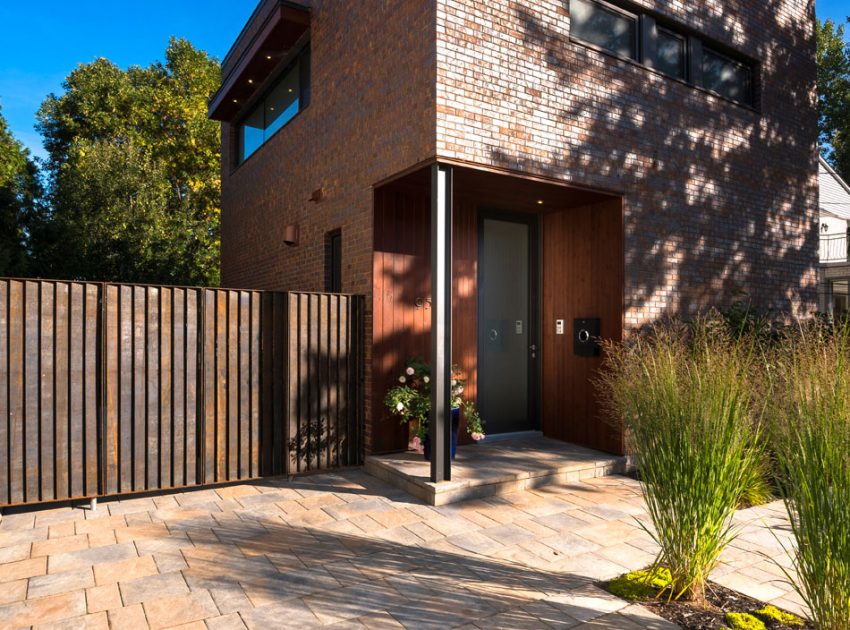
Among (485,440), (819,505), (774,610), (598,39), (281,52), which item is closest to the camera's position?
(819,505)

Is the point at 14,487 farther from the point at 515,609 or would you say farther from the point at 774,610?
the point at 774,610

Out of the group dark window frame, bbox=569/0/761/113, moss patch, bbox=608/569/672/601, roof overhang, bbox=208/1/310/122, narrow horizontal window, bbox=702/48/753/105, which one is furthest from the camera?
roof overhang, bbox=208/1/310/122

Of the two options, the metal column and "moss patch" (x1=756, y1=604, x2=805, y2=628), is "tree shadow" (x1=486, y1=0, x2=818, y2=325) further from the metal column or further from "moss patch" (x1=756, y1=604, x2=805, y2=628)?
"moss patch" (x1=756, y1=604, x2=805, y2=628)

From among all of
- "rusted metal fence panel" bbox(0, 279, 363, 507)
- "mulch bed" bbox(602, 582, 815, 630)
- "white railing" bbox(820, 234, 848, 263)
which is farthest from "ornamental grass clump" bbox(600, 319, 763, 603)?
"white railing" bbox(820, 234, 848, 263)

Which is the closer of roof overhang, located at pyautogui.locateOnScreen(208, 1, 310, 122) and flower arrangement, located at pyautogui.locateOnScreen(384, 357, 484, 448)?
flower arrangement, located at pyautogui.locateOnScreen(384, 357, 484, 448)

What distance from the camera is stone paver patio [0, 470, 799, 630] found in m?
2.69

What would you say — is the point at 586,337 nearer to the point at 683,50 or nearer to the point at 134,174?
the point at 683,50

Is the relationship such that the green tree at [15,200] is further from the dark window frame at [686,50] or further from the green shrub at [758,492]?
the green shrub at [758,492]

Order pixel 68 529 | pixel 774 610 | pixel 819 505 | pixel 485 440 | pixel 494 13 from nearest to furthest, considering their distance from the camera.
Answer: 1. pixel 819 505
2. pixel 774 610
3. pixel 68 529
4. pixel 494 13
5. pixel 485 440

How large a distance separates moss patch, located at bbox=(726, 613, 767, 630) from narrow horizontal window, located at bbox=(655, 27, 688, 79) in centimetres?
579

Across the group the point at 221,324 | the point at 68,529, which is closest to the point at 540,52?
the point at 221,324

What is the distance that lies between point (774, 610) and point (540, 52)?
4.81 metres

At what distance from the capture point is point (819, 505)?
2133 mm

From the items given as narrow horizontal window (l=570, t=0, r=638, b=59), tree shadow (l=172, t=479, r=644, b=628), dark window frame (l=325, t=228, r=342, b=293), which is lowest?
tree shadow (l=172, t=479, r=644, b=628)
